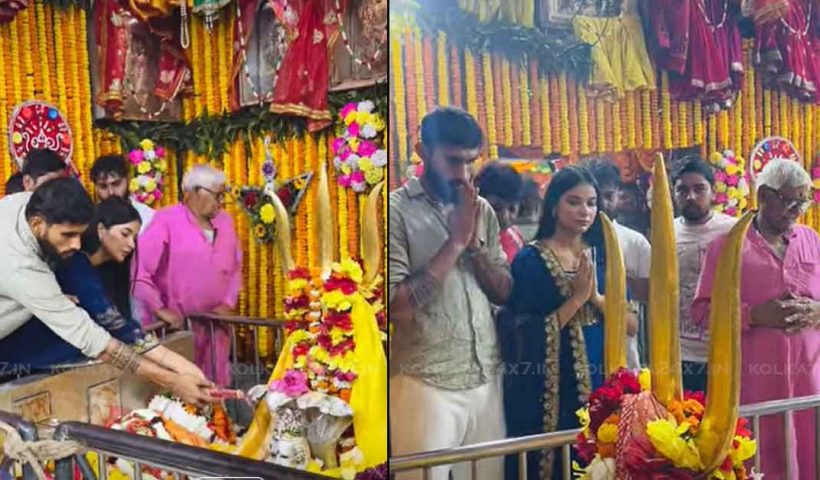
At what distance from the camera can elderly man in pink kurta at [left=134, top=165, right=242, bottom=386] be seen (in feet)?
7.43

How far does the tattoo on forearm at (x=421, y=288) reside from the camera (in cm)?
203

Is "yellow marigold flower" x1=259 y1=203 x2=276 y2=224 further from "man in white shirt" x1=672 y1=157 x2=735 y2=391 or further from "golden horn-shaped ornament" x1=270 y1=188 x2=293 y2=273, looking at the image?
"man in white shirt" x1=672 y1=157 x2=735 y2=391

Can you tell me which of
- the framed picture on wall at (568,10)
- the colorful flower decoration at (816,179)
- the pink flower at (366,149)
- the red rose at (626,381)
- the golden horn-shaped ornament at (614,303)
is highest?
the framed picture on wall at (568,10)

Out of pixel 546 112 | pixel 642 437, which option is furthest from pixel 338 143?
pixel 642 437

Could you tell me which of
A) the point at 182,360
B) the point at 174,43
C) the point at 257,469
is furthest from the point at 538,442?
the point at 174,43

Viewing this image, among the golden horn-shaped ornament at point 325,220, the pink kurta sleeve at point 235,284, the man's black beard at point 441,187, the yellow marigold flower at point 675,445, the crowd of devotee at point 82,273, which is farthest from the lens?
the crowd of devotee at point 82,273

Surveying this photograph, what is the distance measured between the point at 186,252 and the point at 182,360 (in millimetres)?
287

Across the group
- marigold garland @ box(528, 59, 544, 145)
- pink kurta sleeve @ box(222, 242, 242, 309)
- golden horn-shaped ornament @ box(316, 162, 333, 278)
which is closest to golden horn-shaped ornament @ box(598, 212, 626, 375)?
marigold garland @ box(528, 59, 544, 145)

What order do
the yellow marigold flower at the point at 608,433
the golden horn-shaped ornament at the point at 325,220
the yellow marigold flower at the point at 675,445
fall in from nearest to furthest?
the yellow marigold flower at the point at 675,445, the yellow marigold flower at the point at 608,433, the golden horn-shaped ornament at the point at 325,220

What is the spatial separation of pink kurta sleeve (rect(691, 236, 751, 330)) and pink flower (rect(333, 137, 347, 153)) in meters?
0.87

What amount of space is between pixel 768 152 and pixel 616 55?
382 millimetres

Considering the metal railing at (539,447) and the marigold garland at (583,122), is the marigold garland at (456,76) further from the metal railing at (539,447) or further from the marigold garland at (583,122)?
the metal railing at (539,447)

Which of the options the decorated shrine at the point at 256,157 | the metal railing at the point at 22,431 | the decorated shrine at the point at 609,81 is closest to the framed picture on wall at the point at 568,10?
the decorated shrine at the point at 609,81

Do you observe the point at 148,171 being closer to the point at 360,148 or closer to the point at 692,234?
the point at 360,148
